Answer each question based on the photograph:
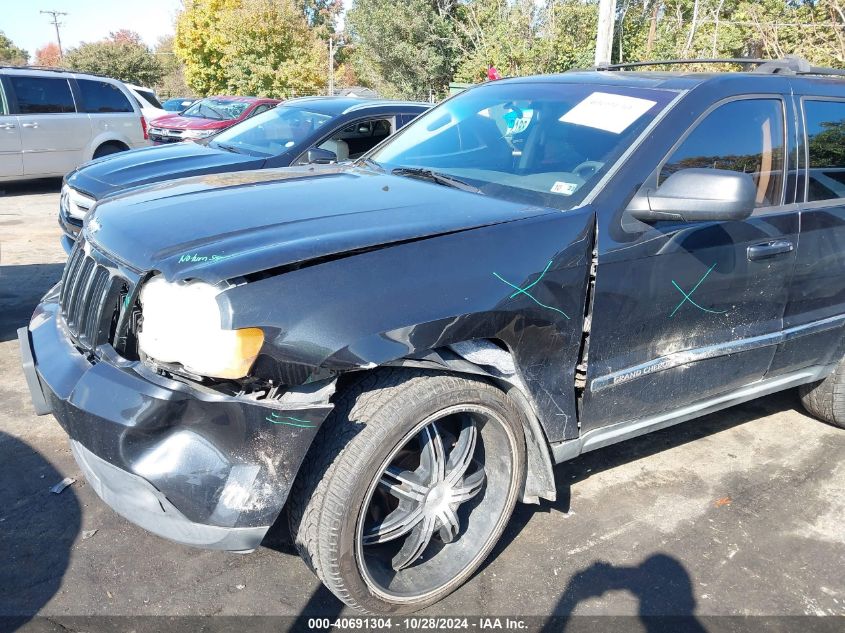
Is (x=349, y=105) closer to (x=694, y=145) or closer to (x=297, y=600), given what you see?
(x=694, y=145)

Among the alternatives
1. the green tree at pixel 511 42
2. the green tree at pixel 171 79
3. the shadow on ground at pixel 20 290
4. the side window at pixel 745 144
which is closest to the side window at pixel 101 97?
the shadow on ground at pixel 20 290

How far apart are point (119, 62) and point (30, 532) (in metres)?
45.8

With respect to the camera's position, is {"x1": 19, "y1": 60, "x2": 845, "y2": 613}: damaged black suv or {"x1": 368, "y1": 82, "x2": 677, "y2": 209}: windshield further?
{"x1": 368, "y1": 82, "x2": 677, "y2": 209}: windshield

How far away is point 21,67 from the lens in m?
10.4

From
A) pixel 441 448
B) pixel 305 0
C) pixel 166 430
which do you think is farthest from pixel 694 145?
pixel 305 0

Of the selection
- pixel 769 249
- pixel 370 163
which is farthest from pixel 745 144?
pixel 370 163

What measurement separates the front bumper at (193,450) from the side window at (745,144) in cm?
190

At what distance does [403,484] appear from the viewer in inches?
98.3

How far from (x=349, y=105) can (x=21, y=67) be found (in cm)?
638

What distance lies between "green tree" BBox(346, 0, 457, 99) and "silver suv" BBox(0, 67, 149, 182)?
18052 mm

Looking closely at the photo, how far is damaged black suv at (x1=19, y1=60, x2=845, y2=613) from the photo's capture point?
6.90ft

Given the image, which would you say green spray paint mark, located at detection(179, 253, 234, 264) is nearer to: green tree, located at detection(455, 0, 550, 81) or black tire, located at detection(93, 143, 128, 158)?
black tire, located at detection(93, 143, 128, 158)

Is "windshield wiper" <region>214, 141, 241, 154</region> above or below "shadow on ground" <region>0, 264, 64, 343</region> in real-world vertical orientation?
above

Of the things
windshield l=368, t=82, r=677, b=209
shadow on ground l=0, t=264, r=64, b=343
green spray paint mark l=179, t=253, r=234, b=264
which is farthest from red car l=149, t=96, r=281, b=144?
green spray paint mark l=179, t=253, r=234, b=264
